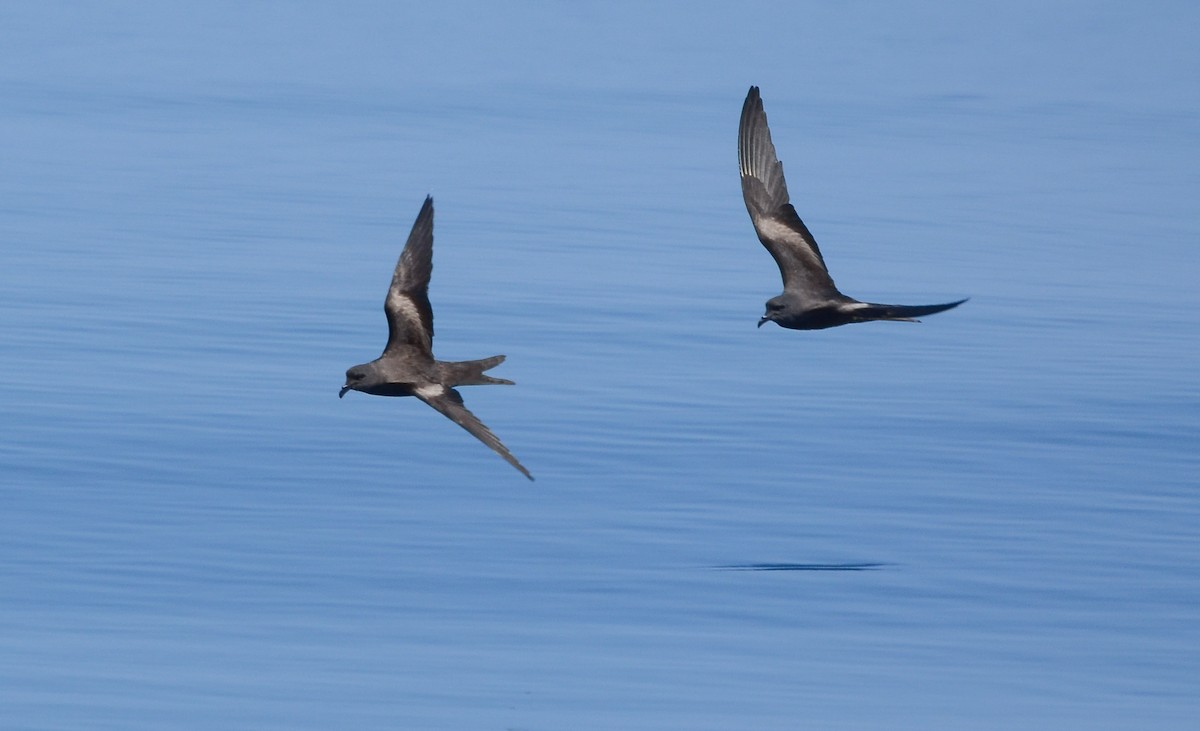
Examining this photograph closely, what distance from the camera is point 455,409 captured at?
14984 mm

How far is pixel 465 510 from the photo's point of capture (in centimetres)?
2505

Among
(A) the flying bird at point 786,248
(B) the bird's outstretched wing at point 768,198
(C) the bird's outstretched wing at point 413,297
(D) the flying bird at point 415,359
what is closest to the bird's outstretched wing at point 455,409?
(D) the flying bird at point 415,359

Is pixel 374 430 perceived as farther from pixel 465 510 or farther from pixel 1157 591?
pixel 1157 591

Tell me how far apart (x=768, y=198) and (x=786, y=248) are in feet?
2.23

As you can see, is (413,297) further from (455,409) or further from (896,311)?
(896,311)

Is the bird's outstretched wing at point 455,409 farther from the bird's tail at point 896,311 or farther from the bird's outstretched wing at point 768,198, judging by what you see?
the bird's outstretched wing at point 768,198

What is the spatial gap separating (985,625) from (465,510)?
5349mm

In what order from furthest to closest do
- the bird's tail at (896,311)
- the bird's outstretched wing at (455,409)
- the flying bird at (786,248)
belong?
the flying bird at (786,248), the bird's outstretched wing at (455,409), the bird's tail at (896,311)

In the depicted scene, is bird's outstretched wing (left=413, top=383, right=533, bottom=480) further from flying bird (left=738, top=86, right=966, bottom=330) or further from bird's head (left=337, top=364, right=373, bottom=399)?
flying bird (left=738, top=86, right=966, bottom=330)

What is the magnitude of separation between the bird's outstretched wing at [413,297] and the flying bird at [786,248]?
2189 millimetres

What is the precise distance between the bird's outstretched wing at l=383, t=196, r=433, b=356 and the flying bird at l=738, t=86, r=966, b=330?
219 cm

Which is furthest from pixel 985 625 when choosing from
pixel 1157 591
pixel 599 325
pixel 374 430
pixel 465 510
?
pixel 599 325

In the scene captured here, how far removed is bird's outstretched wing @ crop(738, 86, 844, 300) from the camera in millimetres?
16688

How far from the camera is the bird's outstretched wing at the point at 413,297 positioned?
630 inches
